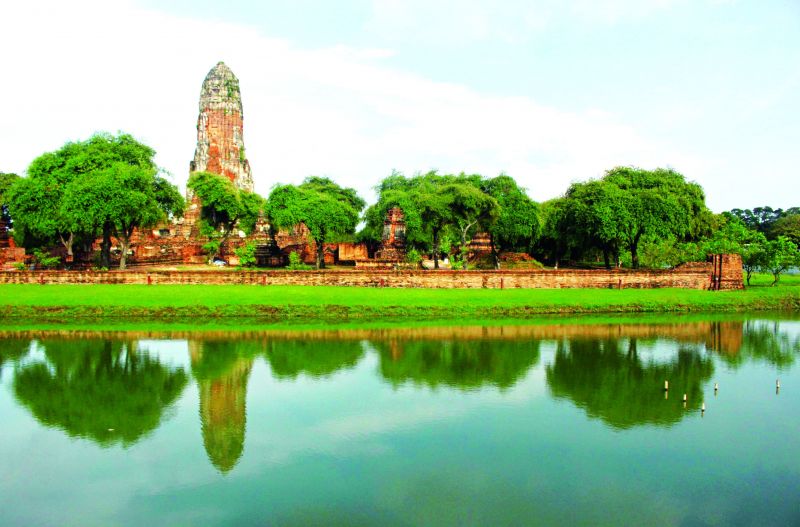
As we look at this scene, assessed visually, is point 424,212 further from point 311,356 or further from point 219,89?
point 219,89

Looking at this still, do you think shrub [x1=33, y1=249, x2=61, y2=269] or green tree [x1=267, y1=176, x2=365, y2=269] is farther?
green tree [x1=267, y1=176, x2=365, y2=269]

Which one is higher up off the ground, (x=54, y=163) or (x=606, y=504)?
(x=54, y=163)

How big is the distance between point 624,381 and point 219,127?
48.9 m

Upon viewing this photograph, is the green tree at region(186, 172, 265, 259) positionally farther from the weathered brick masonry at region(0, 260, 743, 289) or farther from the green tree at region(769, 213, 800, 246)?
the green tree at region(769, 213, 800, 246)

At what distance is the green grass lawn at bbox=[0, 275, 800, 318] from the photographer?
77.4ft

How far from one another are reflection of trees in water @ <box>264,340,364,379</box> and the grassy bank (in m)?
4.95

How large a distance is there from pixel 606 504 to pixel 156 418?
26.0ft

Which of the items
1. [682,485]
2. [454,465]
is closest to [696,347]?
[682,485]

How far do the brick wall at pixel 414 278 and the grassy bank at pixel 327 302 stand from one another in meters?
0.94

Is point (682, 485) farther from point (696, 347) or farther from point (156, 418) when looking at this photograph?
point (696, 347)

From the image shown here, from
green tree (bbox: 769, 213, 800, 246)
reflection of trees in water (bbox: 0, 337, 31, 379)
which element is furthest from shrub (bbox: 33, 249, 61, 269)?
green tree (bbox: 769, 213, 800, 246)

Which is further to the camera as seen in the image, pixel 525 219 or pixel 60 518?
pixel 525 219

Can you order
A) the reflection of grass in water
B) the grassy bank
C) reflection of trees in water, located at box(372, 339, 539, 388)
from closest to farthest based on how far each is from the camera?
reflection of trees in water, located at box(372, 339, 539, 388)
the reflection of grass in water
the grassy bank

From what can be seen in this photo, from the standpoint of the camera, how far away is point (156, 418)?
39.0ft
